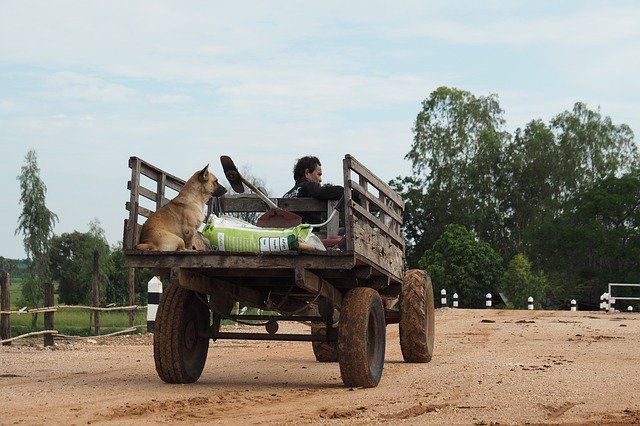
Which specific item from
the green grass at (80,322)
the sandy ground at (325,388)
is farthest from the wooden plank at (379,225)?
the green grass at (80,322)

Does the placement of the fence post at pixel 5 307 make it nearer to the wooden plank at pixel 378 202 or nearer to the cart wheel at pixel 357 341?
the wooden plank at pixel 378 202

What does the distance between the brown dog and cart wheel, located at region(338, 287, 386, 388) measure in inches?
65.1

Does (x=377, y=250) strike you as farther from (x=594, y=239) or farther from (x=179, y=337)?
(x=594, y=239)

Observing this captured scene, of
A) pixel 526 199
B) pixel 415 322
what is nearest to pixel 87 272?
Answer: pixel 526 199

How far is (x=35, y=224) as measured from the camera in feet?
206

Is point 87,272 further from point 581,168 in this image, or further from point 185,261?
point 185,261

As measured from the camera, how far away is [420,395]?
10375 mm

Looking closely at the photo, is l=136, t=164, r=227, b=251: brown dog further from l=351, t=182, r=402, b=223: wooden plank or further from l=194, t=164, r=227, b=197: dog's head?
l=351, t=182, r=402, b=223: wooden plank

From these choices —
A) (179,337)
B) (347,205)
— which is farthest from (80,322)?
(347,205)

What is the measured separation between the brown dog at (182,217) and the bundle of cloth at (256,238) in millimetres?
442

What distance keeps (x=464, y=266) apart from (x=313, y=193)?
61305mm

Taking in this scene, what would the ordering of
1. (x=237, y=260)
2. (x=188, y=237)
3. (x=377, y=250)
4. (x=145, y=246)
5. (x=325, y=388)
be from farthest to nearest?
(x=377, y=250), (x=188, y=237), (x=325, y=388), (x=145, y=246), (x=237, y=260)

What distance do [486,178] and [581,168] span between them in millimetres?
6595

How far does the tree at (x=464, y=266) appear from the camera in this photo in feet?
237
